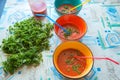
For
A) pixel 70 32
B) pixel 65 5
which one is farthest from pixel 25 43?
pixel 65 5

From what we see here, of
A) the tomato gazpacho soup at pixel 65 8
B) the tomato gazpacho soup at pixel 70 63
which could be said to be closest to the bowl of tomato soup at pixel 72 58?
the tomato gazpacho soup at pixel 70 63

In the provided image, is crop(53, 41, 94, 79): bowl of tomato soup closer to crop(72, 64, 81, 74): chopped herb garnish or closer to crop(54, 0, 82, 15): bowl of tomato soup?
crop(72, 64, 81, 74): chopped herb garnish

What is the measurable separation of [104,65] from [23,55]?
36 centimetres

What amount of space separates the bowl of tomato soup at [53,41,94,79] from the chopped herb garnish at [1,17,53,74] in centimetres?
9

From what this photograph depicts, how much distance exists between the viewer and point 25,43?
73cm

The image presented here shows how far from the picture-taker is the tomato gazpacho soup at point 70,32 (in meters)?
0.74

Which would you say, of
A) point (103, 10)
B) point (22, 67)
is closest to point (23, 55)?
point (22, 67)

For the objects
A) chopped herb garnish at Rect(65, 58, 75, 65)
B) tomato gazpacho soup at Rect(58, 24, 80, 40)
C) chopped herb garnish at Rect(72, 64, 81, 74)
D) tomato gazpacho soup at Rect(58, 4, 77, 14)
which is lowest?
chopped herb garnish at Rect(72, 64, 81, 74)

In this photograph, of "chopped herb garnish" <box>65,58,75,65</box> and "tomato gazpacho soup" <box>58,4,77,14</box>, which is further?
"tomato gazpacho soup" <box>58,4,77,14</box>

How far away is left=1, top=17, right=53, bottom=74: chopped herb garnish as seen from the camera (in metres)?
0.68

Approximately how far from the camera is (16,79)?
66 centimetres

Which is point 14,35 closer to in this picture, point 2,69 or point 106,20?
point 2,69

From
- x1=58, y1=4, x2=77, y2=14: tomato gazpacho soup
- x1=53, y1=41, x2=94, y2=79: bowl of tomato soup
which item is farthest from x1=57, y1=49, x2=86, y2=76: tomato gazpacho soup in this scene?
x1=58, y1=4, x2=77, y2=14: tomato gazpacho soup

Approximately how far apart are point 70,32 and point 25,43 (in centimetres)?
22
